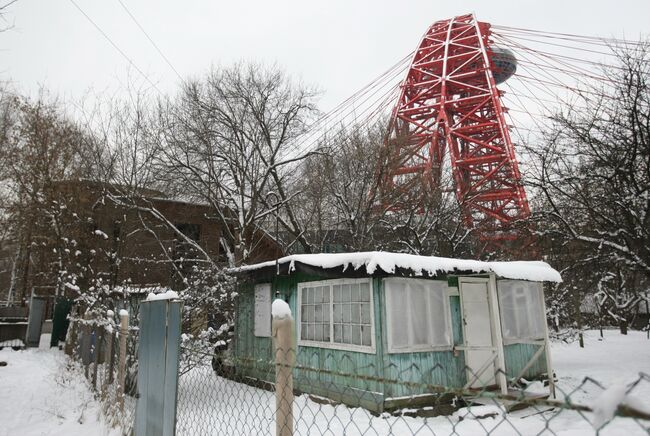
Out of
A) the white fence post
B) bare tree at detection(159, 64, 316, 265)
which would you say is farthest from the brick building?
the white fence post

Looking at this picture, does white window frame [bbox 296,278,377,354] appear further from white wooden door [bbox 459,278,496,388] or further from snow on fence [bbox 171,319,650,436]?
white wooden door [bbox 459,278,496,388]

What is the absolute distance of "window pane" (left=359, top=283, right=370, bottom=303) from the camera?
8231mm

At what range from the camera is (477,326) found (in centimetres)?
904

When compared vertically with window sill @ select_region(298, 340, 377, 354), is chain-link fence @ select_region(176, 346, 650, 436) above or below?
below

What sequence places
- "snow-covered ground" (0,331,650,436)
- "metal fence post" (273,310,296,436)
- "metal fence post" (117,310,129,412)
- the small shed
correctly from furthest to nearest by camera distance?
the small shed
"snow-covered ground" (0,331,650,436)
"metal fence post" (117,310,129,412)
"metal fence post" (273,310,296,436)

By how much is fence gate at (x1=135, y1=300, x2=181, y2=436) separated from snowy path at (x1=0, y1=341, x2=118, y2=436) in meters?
2.08

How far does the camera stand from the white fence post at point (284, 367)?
2207 mm

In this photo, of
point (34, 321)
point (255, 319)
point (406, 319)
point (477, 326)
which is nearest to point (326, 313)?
point (406, 319)

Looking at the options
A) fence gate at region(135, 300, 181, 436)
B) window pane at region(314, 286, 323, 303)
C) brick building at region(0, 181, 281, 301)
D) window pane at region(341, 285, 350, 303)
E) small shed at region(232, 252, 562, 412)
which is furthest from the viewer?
brick building at region(0, 181, 281, 301)

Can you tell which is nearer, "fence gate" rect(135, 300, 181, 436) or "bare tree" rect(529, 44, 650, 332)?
"fence gate" rect(135, 300, 181, 436)

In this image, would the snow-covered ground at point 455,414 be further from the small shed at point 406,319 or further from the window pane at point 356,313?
the window pane at point 356,313

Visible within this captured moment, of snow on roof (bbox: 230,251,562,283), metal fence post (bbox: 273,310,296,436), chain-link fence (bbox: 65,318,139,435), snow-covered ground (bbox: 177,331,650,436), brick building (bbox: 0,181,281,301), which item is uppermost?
brick building (bbox: 0,181,281,301)

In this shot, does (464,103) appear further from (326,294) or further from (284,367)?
(284,367)

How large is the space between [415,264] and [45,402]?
7206mm
